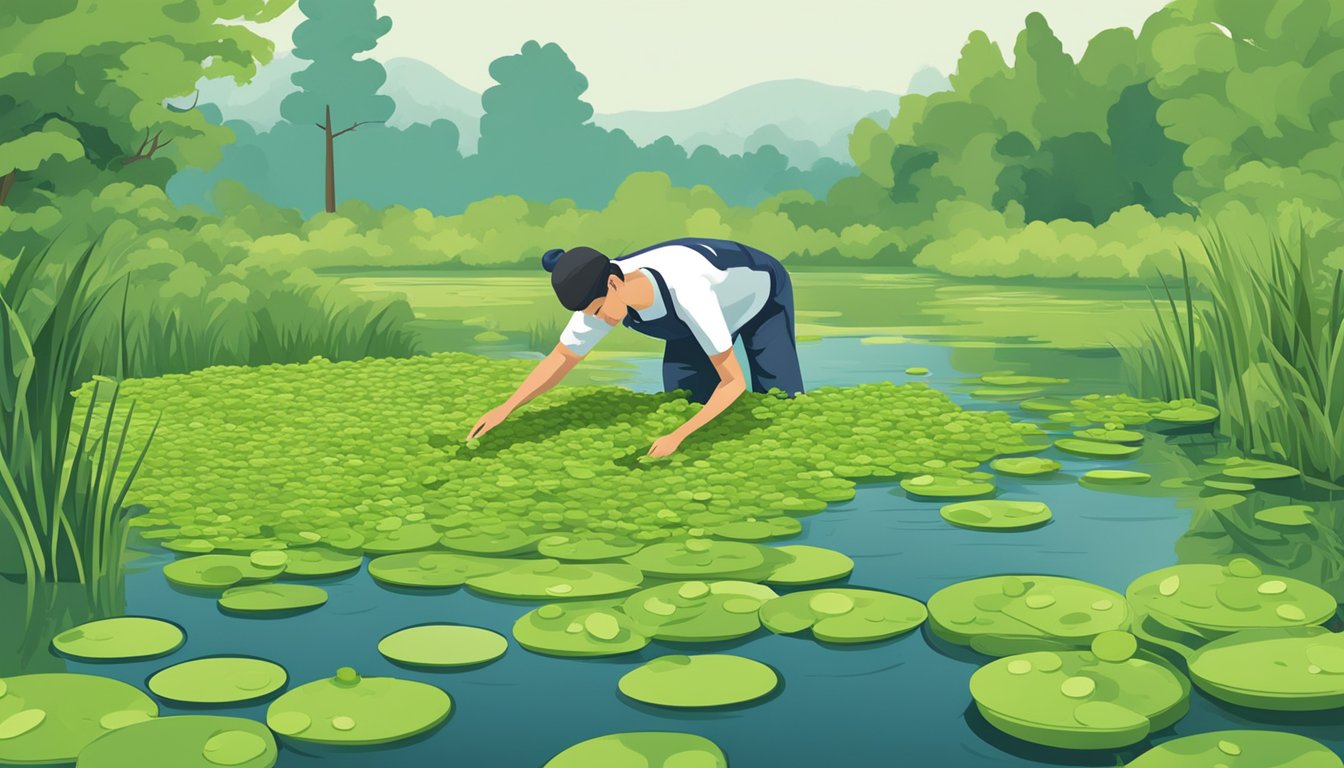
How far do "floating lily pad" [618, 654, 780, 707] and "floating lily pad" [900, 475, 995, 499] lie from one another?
2.23 meters

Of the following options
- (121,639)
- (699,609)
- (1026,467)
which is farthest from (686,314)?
(121,639)

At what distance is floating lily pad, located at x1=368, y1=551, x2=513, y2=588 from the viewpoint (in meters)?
4.11

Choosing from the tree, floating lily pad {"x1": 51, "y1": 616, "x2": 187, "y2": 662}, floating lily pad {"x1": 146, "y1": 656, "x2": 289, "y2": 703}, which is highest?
the tree

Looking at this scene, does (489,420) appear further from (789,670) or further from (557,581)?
(789,670)

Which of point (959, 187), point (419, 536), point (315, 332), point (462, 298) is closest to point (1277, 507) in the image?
point (419, 536)

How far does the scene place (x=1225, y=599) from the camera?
12.3 feet

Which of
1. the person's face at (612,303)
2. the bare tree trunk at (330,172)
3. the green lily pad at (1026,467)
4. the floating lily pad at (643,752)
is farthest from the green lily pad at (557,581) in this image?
the bare tree trunk at (330,172)

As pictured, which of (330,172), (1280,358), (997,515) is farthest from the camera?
(330,172)

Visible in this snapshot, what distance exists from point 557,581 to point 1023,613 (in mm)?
1382

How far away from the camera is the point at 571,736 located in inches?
118

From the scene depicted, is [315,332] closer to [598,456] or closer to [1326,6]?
[598,456]

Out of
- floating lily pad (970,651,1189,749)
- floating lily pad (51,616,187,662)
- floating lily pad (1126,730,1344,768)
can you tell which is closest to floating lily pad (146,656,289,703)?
floating lily pad (51,616,187,662)

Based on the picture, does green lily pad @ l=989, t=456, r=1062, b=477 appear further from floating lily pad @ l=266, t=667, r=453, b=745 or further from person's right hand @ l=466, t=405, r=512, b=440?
floating lily pad @ l=266, t=667, r=453, b=745

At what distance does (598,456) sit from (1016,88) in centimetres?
2483
